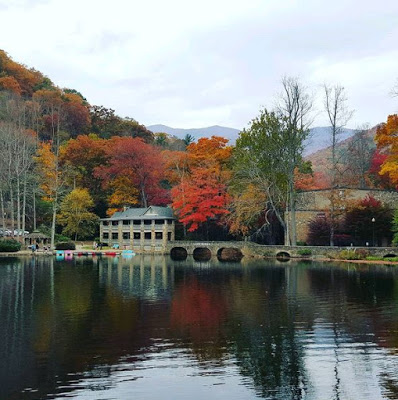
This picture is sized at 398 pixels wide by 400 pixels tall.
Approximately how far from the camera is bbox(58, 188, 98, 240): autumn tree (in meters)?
65.0

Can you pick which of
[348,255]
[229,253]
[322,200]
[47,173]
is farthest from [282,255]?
[47,173]

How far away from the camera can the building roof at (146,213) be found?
64062mm

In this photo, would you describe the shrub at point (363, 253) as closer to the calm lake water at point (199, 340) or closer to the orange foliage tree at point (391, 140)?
the orange foliage tree at point (391, 140)

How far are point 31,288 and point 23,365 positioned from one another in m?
15.8

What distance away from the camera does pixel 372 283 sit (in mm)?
30578

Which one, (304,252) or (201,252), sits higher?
(304,252)

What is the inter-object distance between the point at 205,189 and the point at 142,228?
34.1ft

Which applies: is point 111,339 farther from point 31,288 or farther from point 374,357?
point 31,288

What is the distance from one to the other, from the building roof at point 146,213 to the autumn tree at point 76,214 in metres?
2.50

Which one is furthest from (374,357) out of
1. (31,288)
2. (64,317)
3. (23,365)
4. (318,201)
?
(318,201)

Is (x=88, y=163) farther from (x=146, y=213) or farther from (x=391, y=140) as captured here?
(x=391, y=140)

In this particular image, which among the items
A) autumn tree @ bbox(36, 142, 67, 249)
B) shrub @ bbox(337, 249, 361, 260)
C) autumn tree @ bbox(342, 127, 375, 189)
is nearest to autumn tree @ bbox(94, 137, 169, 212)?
autumn tree @ bbox(36, 142, 67, 249)

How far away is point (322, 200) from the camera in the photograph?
186 ft

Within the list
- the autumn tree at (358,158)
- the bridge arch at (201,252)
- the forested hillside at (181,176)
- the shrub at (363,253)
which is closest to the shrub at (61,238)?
the forested hillside at (181,176)
